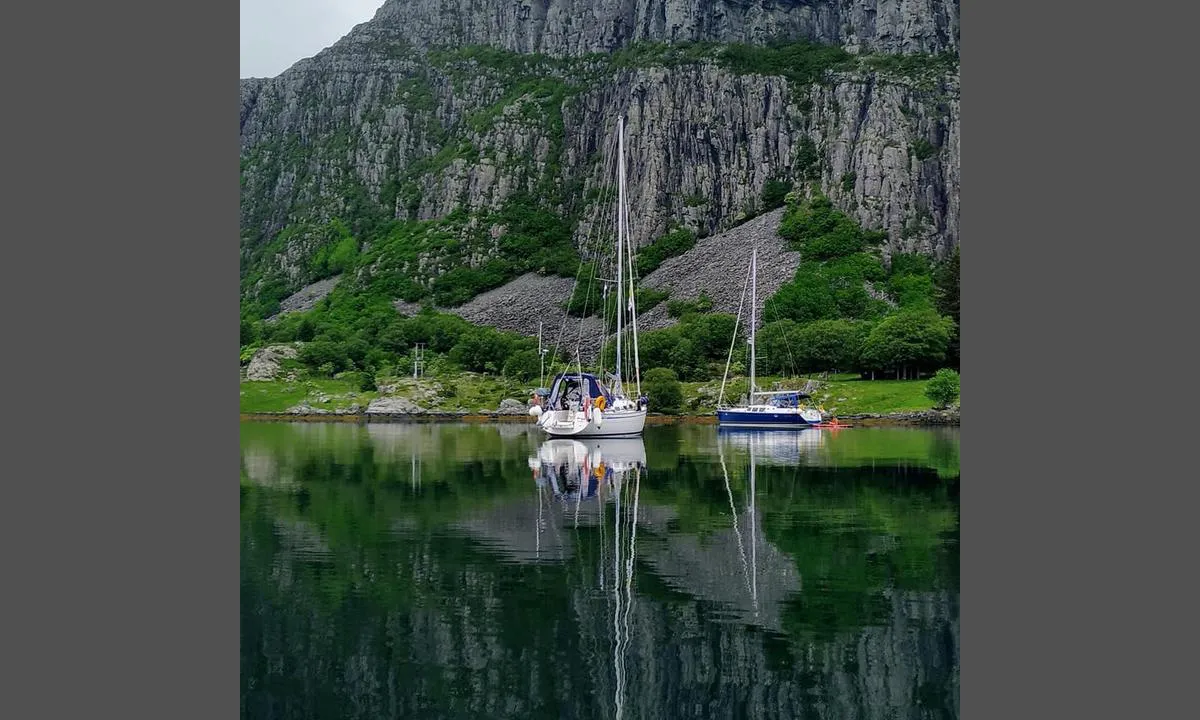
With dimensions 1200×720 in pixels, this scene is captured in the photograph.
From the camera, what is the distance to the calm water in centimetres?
1224

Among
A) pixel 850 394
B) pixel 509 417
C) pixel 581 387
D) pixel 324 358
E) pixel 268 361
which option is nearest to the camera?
pixel 581 387

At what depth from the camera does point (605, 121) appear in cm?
17275

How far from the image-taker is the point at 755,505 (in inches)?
1056

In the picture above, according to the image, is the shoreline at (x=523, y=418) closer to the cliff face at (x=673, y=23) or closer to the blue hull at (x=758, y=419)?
the blue hull at (x=758, y=419)

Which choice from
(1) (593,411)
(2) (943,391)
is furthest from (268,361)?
(1) (593,411)

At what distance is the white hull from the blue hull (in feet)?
38.8

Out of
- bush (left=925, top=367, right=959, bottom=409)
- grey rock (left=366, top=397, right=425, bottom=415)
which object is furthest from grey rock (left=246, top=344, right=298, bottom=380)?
bush (left=925, top=367, right=959, bottom=409)

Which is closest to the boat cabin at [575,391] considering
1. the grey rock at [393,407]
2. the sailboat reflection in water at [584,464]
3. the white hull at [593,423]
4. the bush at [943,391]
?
the white hull at [593,423]

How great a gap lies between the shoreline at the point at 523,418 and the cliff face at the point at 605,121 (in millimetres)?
53763

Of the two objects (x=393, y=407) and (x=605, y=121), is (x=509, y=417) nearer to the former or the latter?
(x=393, y=407)

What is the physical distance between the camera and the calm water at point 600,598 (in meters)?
12.2

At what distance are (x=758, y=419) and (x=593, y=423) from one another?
633 inches

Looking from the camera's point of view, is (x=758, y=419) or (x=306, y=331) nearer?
(x=758, y=419)

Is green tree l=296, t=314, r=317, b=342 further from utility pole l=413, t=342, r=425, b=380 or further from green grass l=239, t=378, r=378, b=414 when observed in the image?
green grass l=239, t=378, r=378, b=414
